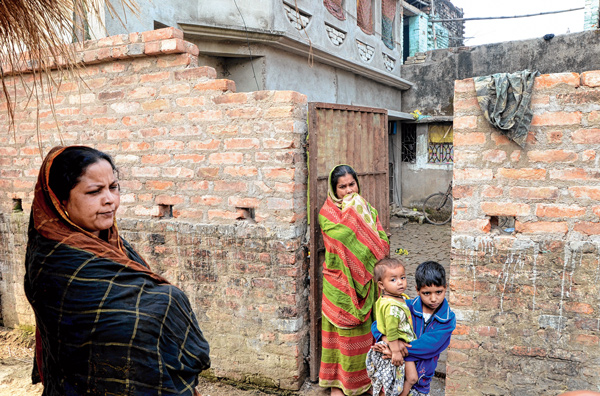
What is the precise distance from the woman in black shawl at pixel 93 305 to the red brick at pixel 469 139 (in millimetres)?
2070

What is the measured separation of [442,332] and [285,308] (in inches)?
54.1

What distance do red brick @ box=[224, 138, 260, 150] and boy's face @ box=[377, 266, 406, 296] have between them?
146cm

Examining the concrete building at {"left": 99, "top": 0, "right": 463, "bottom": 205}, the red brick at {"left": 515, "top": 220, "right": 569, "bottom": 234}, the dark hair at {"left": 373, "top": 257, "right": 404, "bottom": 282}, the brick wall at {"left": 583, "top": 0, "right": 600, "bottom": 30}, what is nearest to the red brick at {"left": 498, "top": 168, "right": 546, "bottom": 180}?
the red brick at {"left": 515, "top": 220, "right": 569, "bottom": 234}

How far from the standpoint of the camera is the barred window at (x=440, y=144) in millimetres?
11370

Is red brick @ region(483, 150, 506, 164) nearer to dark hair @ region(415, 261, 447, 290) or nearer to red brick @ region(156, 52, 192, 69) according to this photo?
dark hair @ region(415, 261, 447, 290)

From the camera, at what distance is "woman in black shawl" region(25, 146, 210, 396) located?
4.90 feet

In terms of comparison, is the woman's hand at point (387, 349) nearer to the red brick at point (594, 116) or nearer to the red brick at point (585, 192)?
the red brick at point (585, 192)

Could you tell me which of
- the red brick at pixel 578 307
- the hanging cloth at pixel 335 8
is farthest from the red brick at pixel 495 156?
the hanging cloth at pixel 335 8

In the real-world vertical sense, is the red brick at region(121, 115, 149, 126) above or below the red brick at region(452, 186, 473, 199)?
above

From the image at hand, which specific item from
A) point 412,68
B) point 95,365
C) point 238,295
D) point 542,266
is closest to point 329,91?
point 412,68

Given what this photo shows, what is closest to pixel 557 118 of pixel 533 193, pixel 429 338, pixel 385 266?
pixel 533 193

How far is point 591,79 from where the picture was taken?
2.58 m

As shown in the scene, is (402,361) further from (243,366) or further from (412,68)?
(412,68)

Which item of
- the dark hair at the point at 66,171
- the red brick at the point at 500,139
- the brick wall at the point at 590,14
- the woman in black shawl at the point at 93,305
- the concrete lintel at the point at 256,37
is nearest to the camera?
the woman in black shawl at the point at 93,305
